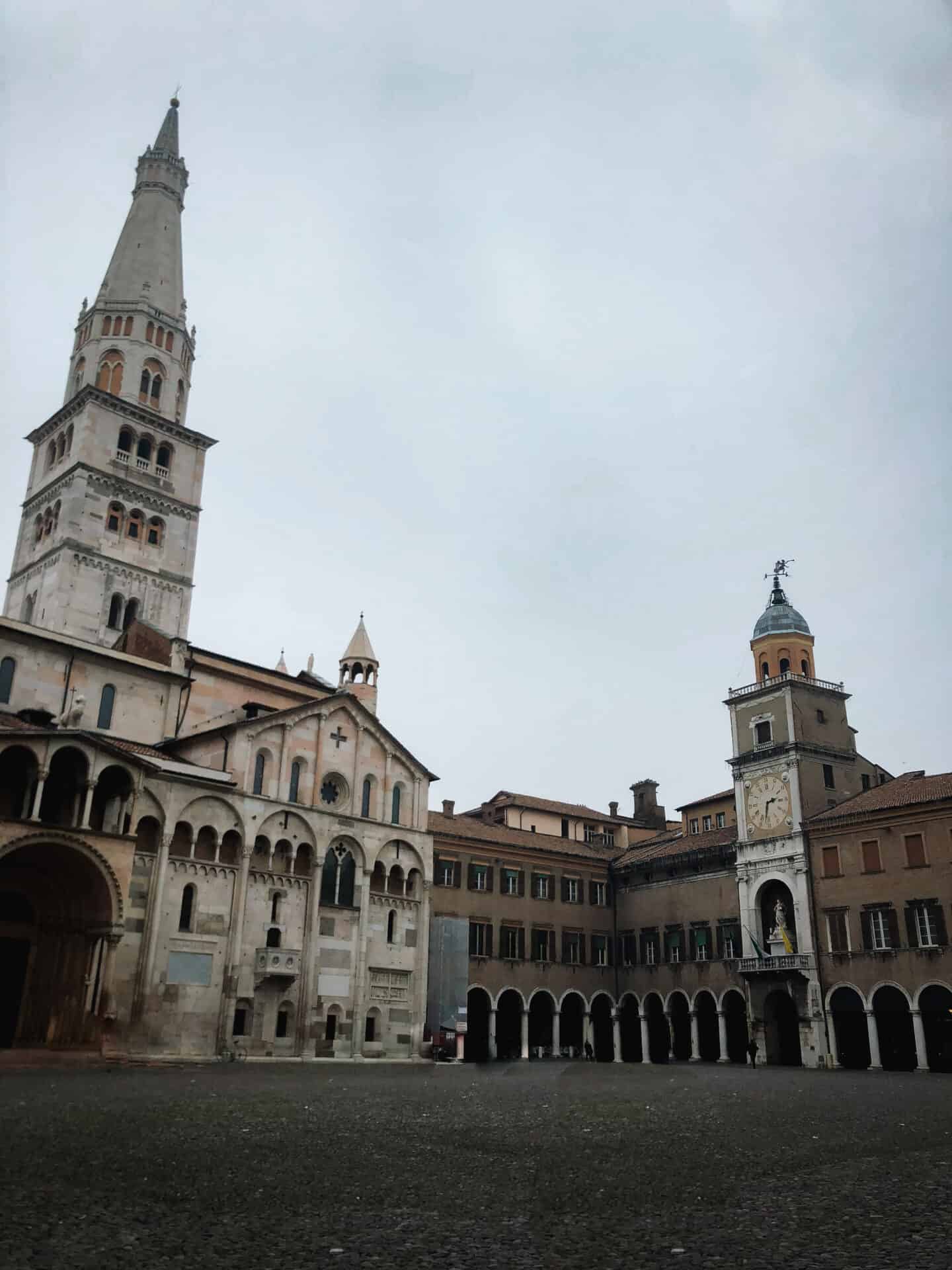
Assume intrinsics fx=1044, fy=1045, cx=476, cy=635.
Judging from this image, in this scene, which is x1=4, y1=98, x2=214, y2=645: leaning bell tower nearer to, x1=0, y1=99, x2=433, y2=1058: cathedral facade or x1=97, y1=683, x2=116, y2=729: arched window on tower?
x1=0, y1=99, x2=433, y2=1058: cathedral facade

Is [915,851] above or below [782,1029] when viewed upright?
above

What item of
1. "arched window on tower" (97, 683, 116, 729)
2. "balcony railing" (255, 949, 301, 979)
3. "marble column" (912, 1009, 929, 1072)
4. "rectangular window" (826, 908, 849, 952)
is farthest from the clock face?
"arched window on tower" (97, 683, 116, 729)

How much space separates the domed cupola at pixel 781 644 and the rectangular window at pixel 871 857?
37.2ft

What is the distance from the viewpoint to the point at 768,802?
55625 millimetres

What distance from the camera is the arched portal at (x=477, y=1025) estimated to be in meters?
54.0

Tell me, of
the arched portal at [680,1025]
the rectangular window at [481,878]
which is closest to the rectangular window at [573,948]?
the arched portal at [680,1025]

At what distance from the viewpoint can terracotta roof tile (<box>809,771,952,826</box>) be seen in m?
47.9

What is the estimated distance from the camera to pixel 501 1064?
44.9 meters

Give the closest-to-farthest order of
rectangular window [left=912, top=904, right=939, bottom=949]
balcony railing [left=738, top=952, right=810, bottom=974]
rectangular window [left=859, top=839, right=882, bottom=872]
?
1. rectangular window [left=912, top=904, right=939, bottom=949]
2. rectangular window [left=859, top=839, right=882, bottom=872]
3. balcony railing [left=738, top=952, right=810, bottom=974]

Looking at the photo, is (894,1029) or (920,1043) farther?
(894,1029)

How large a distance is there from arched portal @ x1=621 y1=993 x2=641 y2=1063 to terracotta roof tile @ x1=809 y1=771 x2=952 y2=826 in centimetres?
1711

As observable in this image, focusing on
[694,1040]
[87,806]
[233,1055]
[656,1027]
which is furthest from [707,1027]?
[87,806]

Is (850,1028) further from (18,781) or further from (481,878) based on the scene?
(18,781)

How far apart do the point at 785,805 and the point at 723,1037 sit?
12.6 metres
